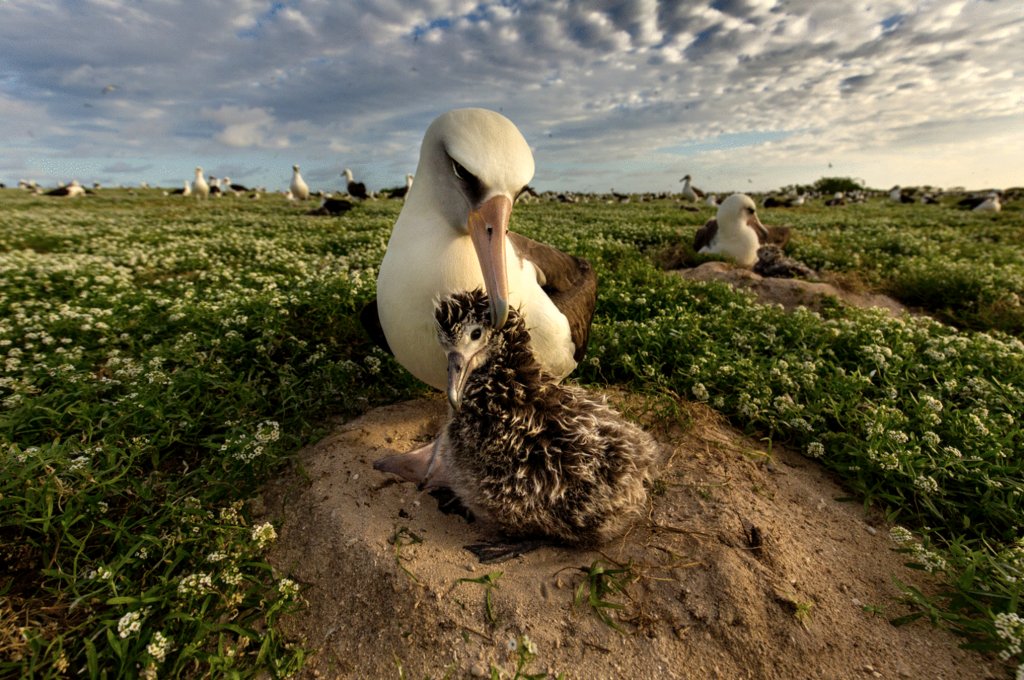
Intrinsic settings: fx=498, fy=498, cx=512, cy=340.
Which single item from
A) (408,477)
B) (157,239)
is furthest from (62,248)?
(408,477)

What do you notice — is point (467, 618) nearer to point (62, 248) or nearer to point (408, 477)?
point (408, 477)

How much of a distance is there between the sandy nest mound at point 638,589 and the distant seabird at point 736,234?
8.27 m

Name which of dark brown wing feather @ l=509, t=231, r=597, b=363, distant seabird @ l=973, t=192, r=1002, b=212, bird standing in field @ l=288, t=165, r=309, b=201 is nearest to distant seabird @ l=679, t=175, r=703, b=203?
distant seabird @ l=973, t=192, r=1002, b=212

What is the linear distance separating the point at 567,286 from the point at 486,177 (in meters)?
1.67

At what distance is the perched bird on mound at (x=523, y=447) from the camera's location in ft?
9.00

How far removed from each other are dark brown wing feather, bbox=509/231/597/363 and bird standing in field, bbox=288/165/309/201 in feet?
116

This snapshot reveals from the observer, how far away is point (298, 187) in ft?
116

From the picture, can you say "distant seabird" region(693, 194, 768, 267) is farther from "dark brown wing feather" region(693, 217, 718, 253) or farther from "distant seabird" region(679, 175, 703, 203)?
"distant seabird" region(679, 175, 703, 203)

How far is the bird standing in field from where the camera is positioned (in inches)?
1394

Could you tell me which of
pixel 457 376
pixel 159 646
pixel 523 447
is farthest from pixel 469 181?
pixel 159 646

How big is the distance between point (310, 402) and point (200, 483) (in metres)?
1.01

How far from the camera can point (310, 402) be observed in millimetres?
4000

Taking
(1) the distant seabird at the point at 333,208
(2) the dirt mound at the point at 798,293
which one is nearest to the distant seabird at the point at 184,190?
(1) the distant seabird at the point at 333,208

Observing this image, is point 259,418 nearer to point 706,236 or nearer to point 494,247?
point 494,247
